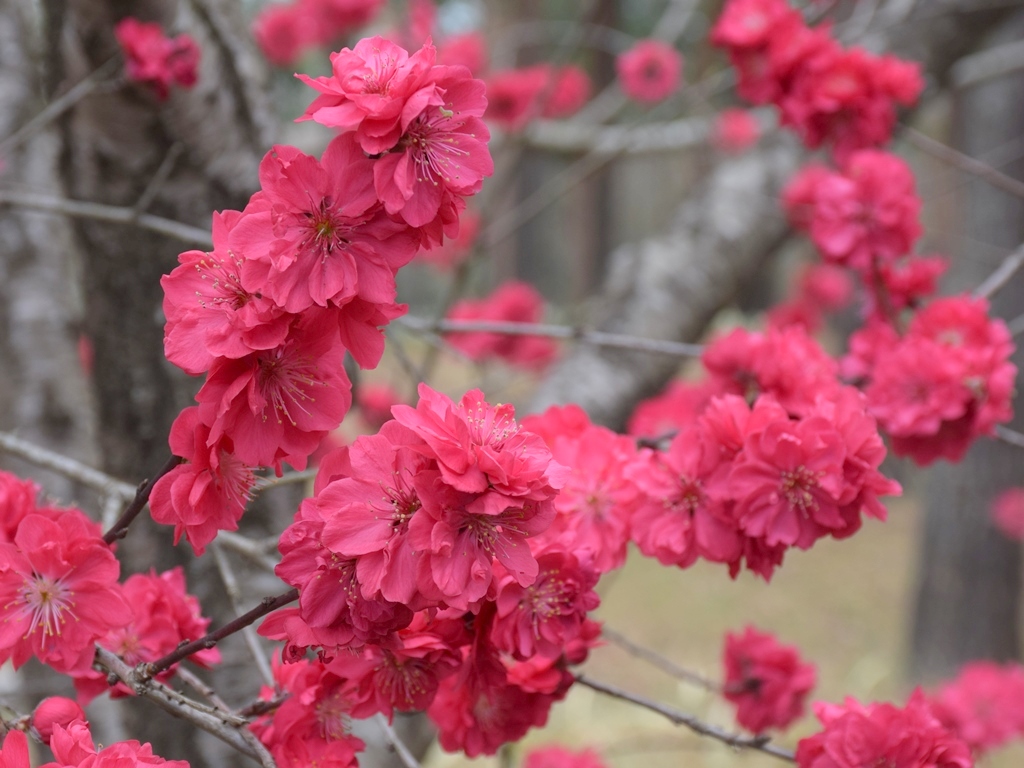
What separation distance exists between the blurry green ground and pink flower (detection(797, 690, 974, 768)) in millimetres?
2824

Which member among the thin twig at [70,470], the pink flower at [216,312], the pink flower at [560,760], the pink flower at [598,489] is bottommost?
the pink flower at [560,760]

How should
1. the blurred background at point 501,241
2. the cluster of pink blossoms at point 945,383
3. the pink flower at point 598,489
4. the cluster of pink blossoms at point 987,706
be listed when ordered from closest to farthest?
the pink flower at point 598,489 < the cluster of pink blossoms at point 945,383 < the blurred background at point 501,241 < the cluster of pink blossoms at point 987,706

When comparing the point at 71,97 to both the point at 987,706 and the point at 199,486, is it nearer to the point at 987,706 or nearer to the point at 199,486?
the point at 199,486

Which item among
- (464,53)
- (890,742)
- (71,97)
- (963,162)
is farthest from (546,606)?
(464,53)

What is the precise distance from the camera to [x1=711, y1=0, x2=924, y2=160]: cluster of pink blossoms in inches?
68.8

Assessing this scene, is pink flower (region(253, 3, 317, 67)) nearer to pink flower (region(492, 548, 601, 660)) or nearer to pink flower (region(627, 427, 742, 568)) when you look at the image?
pink flower (region(627, 427, 742, 568))

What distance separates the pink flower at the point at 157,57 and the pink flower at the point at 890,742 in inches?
55.8

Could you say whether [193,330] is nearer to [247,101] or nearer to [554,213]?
[247,101]

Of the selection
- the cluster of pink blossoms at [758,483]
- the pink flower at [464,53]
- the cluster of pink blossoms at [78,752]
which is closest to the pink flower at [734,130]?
the pink flower at [464,53]

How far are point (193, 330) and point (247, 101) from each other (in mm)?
1156

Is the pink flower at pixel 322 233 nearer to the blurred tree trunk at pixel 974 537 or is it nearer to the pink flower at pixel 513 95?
the pink flower at pixel 513 95

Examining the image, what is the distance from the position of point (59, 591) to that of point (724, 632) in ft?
14.1

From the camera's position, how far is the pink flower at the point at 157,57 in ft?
4.84

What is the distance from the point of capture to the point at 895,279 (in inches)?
63.7
